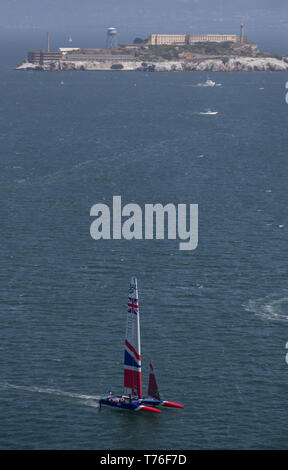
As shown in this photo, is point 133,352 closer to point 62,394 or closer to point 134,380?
point 134,380

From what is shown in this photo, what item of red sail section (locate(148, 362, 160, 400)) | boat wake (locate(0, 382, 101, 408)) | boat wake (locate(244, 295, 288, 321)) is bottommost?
boat wake (locate(0, 382, 101, 408))

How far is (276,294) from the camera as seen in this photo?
16400 centimetres

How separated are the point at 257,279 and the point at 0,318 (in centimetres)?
4732

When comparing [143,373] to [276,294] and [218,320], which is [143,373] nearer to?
[218,320]

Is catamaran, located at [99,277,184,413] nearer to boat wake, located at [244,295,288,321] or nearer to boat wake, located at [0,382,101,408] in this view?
boat wake, located at [0,382,101,408]

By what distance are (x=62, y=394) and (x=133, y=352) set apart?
10.7 metres

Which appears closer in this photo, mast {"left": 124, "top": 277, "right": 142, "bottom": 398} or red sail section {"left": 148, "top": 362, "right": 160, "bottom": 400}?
red sail section {"left": 148, "top": 362, "right": 160, "bottom": 400}

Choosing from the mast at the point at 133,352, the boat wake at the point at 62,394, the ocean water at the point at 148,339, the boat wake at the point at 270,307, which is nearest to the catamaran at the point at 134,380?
the mast at the point at 133,352

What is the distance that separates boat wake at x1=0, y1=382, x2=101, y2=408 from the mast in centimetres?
450

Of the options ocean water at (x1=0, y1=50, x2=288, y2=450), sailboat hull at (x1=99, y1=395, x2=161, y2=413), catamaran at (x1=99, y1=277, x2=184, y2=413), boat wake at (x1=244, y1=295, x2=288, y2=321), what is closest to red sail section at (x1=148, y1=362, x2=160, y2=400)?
catamaran at (x1=99, y1=277, x2=184, y2=413)

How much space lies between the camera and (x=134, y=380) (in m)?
124

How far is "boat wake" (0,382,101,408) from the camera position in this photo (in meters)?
123

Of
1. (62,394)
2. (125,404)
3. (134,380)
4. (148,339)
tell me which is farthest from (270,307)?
(62,394)

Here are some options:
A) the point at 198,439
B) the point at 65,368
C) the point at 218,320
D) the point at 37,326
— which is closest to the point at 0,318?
the point at 37,326
